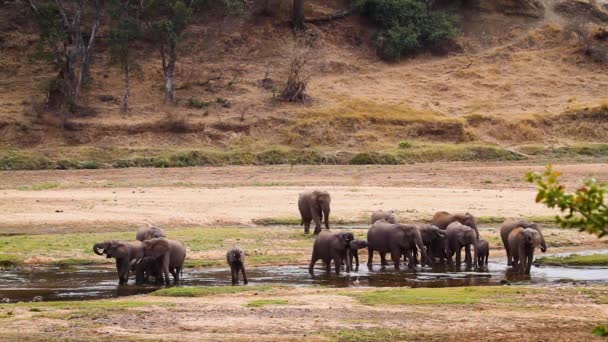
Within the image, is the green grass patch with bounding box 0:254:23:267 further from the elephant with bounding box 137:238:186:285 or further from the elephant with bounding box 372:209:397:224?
the elephant with bounding box 372:209:397:224

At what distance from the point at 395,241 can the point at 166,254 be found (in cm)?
574

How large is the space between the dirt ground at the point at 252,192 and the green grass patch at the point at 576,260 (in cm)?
301

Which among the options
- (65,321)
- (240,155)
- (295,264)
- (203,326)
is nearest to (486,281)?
(295,264)

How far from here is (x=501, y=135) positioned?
2452 inches

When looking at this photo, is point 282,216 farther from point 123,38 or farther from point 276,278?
point 123,38

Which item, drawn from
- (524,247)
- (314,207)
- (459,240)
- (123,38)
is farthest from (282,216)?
(123,38)

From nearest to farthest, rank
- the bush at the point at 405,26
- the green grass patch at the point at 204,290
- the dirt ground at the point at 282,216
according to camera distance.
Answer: the dirt ground at the point at 282,216 → the green grass patch at the point at 204,290 → the bush at the point at 405,26

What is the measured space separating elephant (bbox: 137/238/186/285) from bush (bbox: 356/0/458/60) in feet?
169

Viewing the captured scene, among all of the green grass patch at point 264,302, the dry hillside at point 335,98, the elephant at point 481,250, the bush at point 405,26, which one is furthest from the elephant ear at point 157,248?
the bush at point 405,26

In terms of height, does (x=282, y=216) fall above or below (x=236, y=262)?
above

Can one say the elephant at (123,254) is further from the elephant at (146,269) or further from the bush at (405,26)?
the bush at (405,26)

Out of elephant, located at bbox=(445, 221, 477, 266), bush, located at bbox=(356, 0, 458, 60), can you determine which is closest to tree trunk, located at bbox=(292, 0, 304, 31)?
bush, located at bbox=(356, 0, 458, 60)

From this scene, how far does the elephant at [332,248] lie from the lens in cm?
2403

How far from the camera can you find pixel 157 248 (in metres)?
22.6
